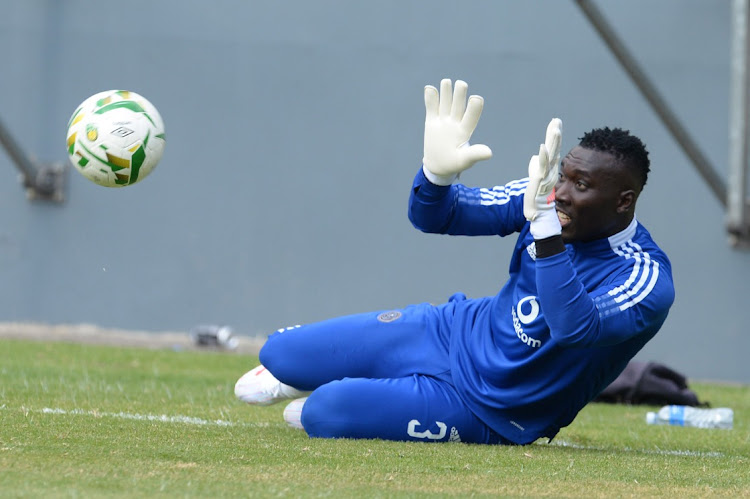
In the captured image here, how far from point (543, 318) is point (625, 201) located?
562 millimetres

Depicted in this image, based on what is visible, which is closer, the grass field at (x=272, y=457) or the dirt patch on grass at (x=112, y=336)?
the grass field at (x=272, y=457)

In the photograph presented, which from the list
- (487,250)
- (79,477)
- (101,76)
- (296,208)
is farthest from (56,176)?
(79,477)

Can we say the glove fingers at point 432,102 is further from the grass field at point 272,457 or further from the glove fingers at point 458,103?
the grass field at point 272,457

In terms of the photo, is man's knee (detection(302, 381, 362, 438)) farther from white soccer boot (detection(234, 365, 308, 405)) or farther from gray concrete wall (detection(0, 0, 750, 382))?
gray concrete wall (detection(0, 0, 750, 382))

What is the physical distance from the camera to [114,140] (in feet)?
16.5

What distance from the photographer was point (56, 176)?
11516 mm

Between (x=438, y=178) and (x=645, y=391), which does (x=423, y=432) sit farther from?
(x=645, y=391)

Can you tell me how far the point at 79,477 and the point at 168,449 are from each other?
0.66 m

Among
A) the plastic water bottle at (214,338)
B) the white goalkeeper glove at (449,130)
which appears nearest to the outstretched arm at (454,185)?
the white goalkeeper glove at (449,130)

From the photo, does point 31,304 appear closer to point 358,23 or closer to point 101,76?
point 101,76

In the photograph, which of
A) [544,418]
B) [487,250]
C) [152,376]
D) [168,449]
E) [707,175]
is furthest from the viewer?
[487,250]

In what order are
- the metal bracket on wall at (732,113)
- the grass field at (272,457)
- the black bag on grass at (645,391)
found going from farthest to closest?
the metal bracket on wall at (732,113) < the black bag on grass at (645,391) < the grass field at (272,457)

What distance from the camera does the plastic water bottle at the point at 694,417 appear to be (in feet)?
22.1

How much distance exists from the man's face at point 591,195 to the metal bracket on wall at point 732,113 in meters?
6.17
